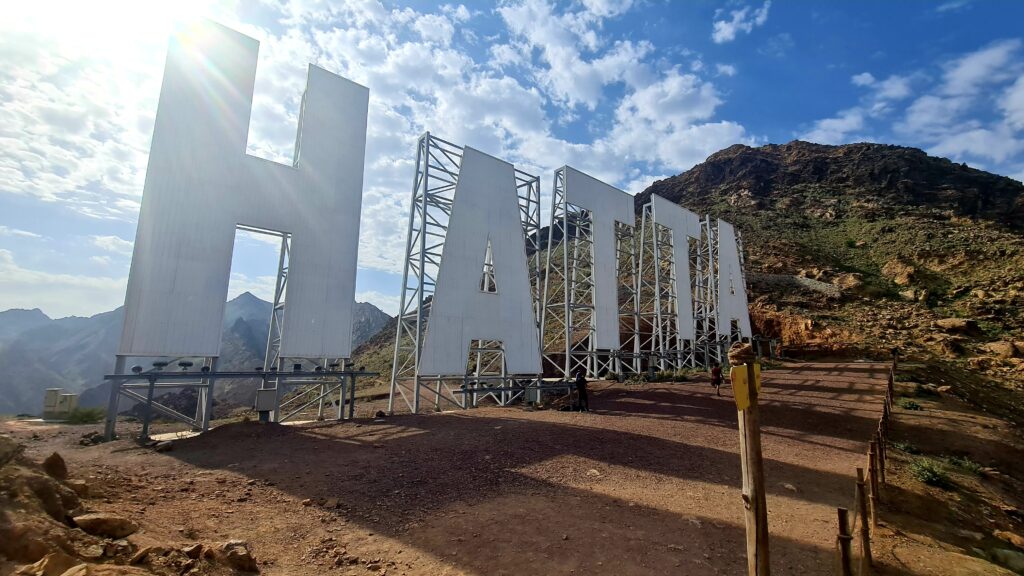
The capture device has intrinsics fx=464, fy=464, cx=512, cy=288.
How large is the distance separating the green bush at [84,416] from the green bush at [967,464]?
23.5 m

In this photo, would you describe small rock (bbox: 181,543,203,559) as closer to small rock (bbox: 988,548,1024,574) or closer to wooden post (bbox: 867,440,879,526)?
wooden post (bbox: 867,440,879,526)

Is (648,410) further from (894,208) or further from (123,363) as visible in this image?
(894,208)

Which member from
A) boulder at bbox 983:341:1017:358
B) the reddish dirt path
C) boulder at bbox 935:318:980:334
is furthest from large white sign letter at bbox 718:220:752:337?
the reddish dirt path

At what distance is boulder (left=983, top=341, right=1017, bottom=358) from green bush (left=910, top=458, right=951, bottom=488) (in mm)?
24834

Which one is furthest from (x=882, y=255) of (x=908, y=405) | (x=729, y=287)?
(x=908, y=405)

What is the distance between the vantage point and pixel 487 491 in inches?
301

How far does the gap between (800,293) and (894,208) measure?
83.3ft

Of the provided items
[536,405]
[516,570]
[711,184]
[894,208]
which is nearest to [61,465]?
[516,570]

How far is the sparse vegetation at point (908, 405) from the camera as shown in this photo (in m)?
15.9

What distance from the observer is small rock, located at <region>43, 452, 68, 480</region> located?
4.53 m

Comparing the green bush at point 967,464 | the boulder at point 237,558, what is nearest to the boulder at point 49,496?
the boulder at point 237,558

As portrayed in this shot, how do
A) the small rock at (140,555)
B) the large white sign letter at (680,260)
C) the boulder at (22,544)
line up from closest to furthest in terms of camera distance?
the boulder at (22,544)
the small rock at (140,555)
the large white sign letter at (680,260)

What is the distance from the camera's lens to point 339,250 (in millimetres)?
15367

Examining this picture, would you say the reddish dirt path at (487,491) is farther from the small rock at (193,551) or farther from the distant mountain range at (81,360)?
the distant mountain range at (81,360)
